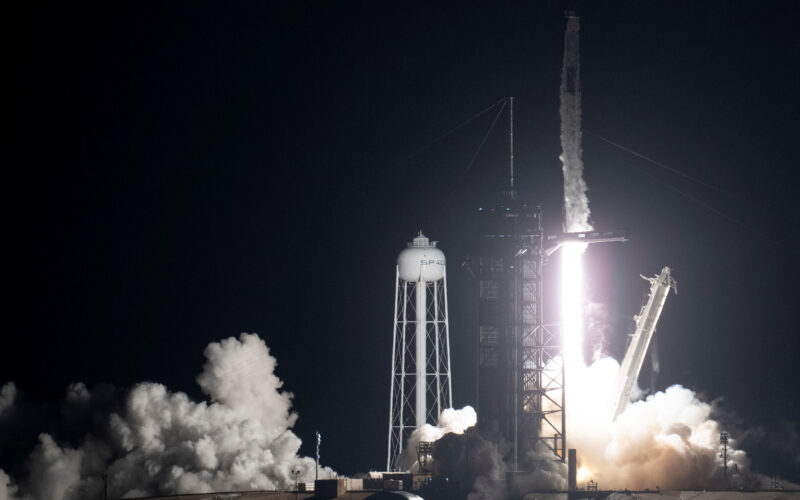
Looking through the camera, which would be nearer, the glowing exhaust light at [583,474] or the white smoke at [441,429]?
the glowing exhaust light at [583,474]

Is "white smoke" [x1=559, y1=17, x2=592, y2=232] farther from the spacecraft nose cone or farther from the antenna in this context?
the spacecraft nose cone

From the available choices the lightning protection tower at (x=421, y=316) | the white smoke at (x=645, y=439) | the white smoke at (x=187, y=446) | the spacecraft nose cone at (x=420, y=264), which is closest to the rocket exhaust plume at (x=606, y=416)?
the white smoke at (x=645, y=439)

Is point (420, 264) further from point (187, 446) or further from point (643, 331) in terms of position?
point (187, 446)

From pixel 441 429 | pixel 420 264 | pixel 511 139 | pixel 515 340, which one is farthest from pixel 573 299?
pixel 441 429

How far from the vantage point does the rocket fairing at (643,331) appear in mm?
79188

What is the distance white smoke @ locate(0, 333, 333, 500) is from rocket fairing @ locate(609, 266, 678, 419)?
19.9m

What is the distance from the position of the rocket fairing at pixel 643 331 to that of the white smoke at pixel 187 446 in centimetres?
1991

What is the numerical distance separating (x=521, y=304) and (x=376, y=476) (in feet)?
42.7

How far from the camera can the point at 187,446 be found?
85.1 metres

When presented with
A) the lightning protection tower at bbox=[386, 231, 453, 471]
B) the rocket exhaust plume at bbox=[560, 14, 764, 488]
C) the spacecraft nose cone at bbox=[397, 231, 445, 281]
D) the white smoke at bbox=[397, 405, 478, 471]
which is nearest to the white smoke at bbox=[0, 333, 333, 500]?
the white smoke at bbox=[397, 405, 478, 471]

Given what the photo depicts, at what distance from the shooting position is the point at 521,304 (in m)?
82.9

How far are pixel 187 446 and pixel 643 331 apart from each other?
87.3 feet

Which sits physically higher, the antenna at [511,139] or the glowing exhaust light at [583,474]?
the antenna at [511,139]

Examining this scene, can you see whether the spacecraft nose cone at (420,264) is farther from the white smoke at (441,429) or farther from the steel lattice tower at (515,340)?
the white smoke at (441,429)
